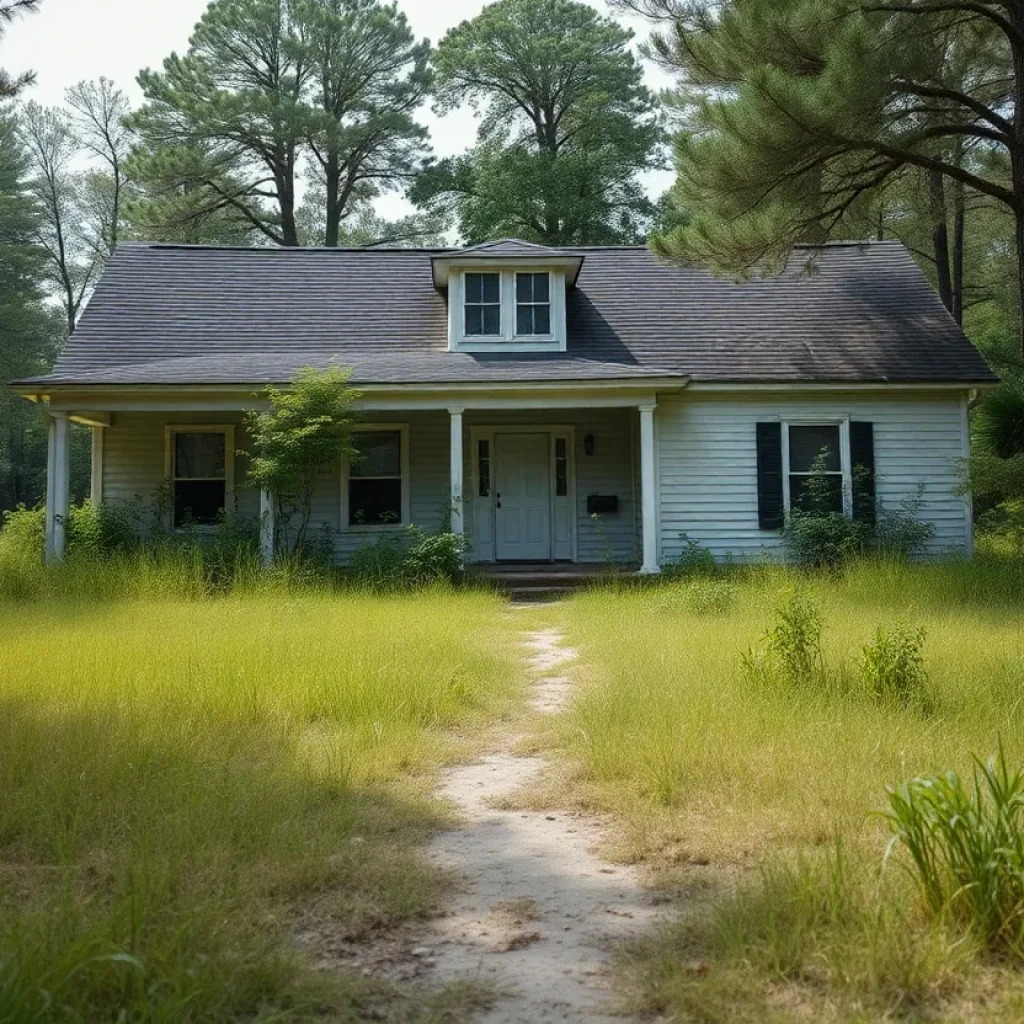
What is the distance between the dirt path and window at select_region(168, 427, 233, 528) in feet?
38.3

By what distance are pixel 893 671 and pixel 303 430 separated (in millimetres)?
8912

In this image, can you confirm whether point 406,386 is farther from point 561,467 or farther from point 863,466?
point 863,466

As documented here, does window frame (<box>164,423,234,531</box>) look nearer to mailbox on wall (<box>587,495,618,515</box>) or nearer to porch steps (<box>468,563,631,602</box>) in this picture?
porch steps (<box>468,563,631,602</box>)

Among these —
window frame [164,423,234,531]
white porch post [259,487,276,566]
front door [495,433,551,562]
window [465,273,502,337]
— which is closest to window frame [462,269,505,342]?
window [465,273,502,337]

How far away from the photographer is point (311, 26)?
29.7m

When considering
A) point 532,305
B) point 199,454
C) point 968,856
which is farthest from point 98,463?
point 968,856

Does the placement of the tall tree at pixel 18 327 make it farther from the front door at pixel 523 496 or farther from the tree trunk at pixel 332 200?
the front door at pixel 523 496

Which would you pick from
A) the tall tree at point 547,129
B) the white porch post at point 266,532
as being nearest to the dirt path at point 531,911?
the white porch post at point 266,532

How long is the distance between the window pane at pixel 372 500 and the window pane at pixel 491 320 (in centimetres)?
277

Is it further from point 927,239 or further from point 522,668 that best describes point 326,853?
A: point 927,239

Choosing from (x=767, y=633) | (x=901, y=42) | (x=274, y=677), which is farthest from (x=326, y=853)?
(x=901, y=42)

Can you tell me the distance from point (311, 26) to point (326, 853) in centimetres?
3111

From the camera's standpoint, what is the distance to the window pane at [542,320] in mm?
15406

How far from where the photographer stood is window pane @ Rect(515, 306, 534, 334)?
1540 centimetres
